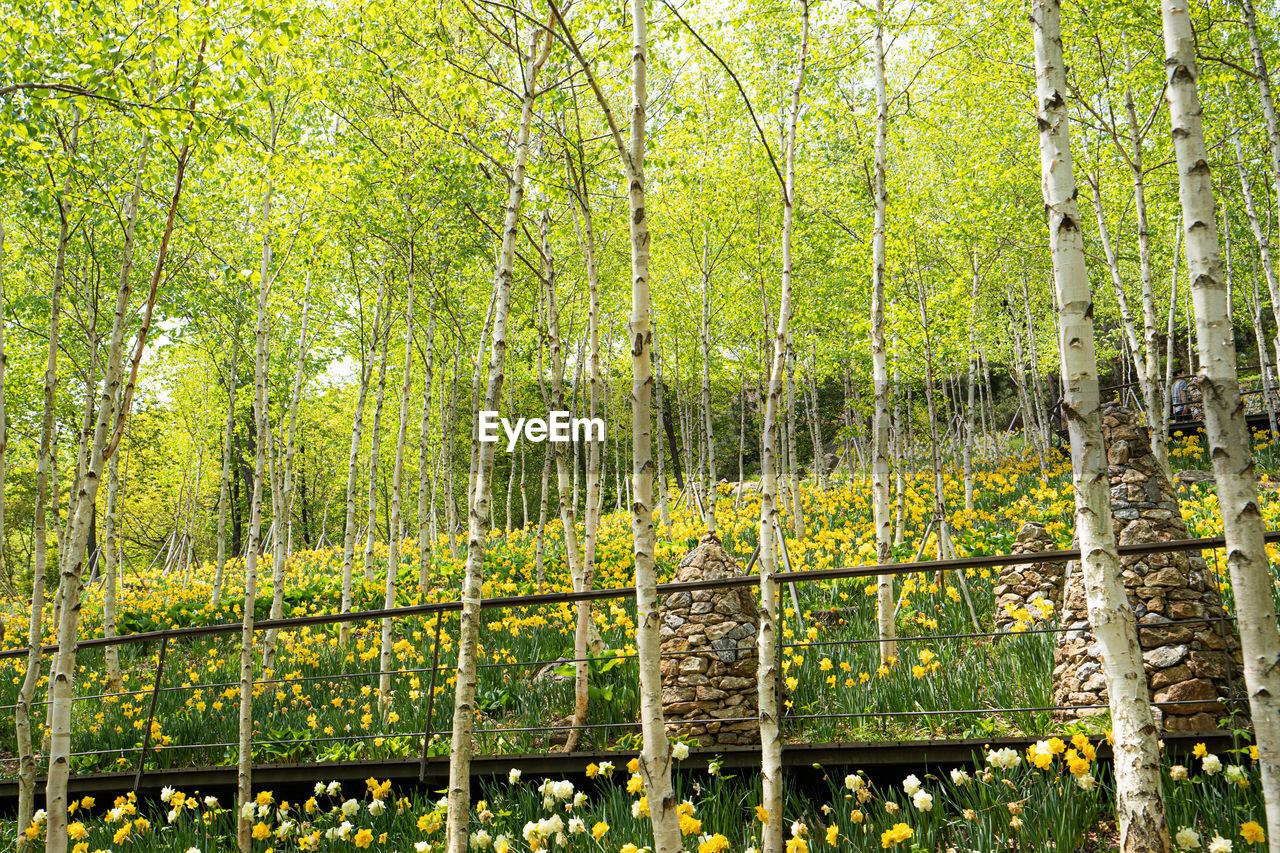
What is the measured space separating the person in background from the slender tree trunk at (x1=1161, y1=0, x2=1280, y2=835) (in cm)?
1383

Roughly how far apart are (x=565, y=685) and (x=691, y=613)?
1360 millimetres

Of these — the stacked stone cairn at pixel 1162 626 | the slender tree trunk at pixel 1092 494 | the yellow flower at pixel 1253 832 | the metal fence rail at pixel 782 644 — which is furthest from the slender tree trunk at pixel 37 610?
the stacked stone cairn at pixel 1162 626

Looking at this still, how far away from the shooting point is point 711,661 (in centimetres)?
454

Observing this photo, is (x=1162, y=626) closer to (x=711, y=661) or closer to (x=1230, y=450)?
(x=1230, y=450)

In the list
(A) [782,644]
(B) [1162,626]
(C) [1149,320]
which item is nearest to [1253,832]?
(B) [1162,626]

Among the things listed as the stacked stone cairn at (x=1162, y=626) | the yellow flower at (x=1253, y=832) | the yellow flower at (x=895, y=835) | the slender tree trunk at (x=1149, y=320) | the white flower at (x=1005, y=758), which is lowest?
the yellow flower at (x=895, y=835)

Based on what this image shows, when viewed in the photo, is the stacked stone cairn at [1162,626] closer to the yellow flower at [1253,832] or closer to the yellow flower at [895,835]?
the yellow flower at [1253,832]

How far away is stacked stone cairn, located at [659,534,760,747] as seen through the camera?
434cm

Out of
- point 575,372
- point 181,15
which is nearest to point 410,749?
point 181,15

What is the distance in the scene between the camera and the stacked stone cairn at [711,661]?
4336mm

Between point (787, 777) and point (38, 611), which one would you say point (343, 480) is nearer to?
point (38, 611)

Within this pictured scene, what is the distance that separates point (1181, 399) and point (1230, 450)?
16.6m

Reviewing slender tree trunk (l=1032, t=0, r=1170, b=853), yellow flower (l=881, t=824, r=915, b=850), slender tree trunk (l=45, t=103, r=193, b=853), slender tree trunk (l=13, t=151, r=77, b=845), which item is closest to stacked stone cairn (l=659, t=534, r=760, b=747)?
yellow flower (l=881, t=824, r=915, b=850)

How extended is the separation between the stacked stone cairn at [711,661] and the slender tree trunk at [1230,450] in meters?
2.72
